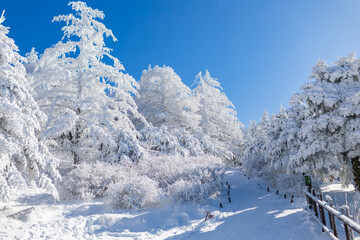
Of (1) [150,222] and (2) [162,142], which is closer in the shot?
(1) [150,222]

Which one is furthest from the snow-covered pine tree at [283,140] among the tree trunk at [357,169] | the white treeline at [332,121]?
the tree trunk at [357,169]

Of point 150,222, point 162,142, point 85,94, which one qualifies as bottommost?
point 150,222

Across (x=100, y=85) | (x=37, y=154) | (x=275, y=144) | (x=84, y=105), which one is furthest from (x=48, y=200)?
(x=275, y=144)

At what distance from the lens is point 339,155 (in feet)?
39.1

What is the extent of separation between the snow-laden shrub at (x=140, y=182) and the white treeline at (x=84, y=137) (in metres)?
0.04

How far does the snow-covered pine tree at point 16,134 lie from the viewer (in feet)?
22.2

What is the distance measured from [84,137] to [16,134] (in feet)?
22.1

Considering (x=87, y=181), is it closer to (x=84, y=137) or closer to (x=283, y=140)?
(x=84, y=137)

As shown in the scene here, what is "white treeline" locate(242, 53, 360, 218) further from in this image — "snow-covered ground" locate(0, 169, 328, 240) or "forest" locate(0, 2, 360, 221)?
"snow-covered ground" locate(0, 169, 328, 240)

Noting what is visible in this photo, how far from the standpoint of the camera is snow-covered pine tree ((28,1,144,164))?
13383 mm

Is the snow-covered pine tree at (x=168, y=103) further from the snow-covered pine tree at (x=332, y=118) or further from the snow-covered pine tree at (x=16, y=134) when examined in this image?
the snow-covered pine tree at (x=16, y=134)

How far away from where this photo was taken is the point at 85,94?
15.0 m

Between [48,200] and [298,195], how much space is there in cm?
1377

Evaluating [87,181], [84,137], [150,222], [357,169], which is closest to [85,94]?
[84,137]
